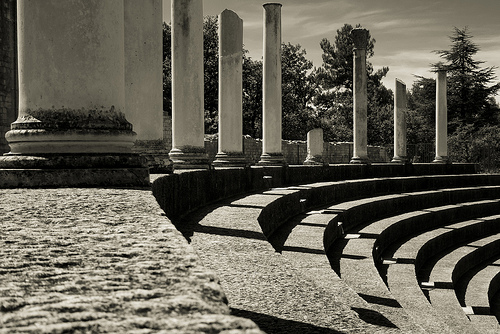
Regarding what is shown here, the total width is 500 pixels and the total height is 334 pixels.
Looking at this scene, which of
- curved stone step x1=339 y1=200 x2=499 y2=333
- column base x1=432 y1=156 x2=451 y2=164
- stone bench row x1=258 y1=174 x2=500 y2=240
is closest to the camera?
curved stone step x1=339 y1=200 x2=499 y2=333

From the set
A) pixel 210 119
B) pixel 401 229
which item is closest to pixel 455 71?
pixel 210 119

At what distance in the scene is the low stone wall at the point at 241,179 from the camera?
1005cm

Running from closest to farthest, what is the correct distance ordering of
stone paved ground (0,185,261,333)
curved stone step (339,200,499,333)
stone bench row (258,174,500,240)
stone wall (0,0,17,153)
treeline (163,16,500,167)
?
stone paved ground (0,185,261,333) → curved stone step (339,200,499,333) → stone bench row (258,174,500,240) → stone wall (0,0,17,153) → treeline (163,16,500,167)

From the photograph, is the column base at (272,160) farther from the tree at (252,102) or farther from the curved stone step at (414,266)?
the tree at (252,102)

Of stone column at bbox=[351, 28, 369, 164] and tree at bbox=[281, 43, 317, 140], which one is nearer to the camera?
stone column at bbox=[351, 28, 369, 164]

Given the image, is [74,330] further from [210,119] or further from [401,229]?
[210,119]

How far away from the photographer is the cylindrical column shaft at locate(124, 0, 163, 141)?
469 inches

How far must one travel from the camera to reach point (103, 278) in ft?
8.09

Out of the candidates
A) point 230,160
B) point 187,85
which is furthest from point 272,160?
point 187,85

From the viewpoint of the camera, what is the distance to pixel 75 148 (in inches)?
255

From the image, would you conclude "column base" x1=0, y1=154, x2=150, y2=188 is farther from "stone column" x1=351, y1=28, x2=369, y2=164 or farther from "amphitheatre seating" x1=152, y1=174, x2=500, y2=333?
"stone column" x1=351, y1=28, x2=369, y2=164

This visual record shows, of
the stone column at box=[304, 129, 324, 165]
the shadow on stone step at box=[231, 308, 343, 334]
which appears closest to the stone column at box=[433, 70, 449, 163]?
the stone column at box=[304, 129, 324, 165]

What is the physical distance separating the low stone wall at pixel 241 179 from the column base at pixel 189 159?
48cm

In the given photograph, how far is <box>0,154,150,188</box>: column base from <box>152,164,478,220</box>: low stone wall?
3.85 ft
